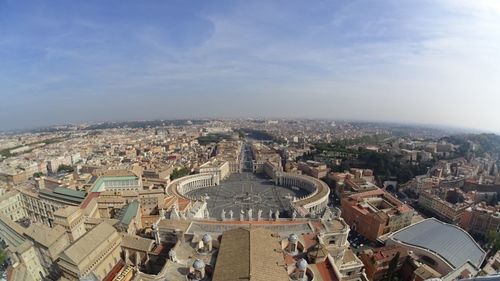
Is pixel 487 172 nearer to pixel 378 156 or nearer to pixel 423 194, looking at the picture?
pixel 378 156

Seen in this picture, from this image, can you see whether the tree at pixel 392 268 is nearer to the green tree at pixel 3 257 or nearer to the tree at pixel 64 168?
the green tree at pixel 3 257

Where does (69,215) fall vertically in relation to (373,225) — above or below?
above

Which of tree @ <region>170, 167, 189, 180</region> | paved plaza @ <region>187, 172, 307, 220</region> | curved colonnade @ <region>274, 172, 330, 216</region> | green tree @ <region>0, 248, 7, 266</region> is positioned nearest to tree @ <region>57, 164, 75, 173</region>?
tree @ <region>170, 167, 189, 180</region>

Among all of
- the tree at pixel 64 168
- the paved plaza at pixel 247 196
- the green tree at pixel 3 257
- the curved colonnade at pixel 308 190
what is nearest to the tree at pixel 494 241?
the curved colonnade at pixel 308 190

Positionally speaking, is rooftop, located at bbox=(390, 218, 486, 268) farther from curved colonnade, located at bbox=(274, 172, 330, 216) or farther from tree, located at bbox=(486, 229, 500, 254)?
curved colonnade, located at bbox=(274, 172, 330, 216)

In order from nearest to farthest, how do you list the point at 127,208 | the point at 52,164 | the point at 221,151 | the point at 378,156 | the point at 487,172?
the point at 127,208 → the point at 487,172 → the point at 378,156 → the point at 52,164 → the point at 221,151

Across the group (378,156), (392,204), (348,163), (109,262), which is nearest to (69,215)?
(109,262)
